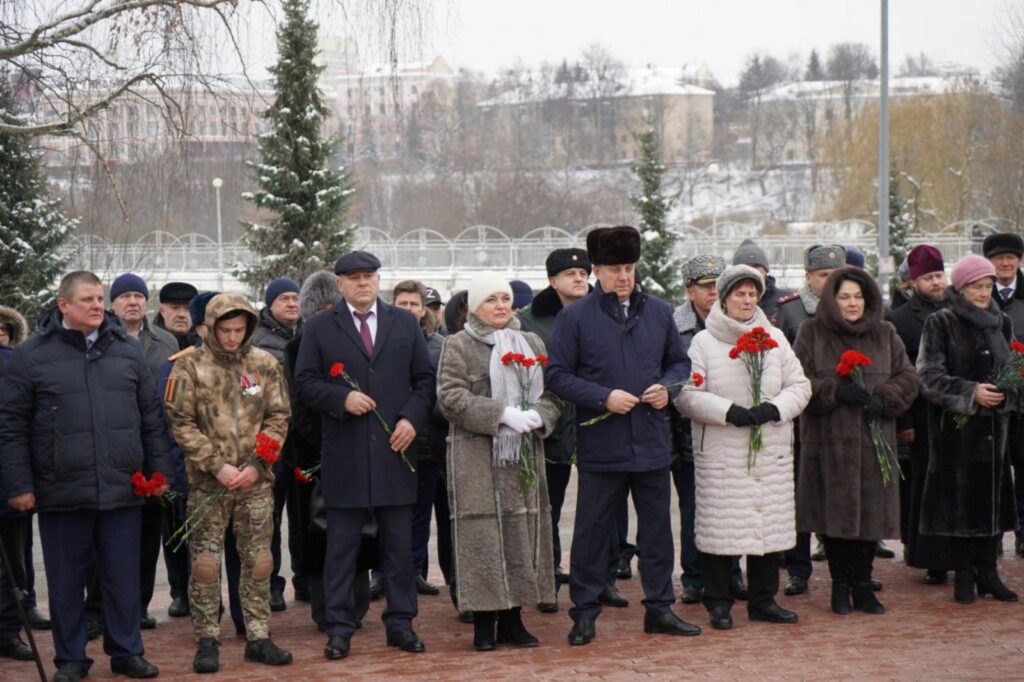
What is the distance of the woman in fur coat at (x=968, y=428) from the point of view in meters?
8.98

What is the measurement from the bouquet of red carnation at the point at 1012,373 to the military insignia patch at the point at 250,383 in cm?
427

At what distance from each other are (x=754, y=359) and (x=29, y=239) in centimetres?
1524

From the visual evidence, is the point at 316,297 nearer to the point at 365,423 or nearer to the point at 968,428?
the point at 365,423

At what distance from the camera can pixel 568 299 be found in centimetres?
918

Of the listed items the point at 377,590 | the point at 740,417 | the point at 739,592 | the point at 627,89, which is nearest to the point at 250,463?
the point at 377,590

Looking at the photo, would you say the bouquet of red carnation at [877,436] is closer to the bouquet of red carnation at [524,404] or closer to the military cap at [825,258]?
the military cap at [825,258]

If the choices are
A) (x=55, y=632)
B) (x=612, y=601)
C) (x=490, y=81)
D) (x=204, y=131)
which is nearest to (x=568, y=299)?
(x=612, y=601)

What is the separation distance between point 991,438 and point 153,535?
17.1 ft

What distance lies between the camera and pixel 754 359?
27.4ft

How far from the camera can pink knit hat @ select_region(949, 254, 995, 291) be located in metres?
8.96

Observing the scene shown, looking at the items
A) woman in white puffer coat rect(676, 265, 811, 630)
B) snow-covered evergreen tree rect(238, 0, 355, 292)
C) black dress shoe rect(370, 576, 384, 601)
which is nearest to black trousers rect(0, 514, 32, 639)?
A: black dress shoe rect(370, 576, 384, 601)

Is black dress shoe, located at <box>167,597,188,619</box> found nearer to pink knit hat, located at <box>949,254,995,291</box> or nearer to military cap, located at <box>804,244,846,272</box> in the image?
military cap, located at <box>804,244,846,272</box>

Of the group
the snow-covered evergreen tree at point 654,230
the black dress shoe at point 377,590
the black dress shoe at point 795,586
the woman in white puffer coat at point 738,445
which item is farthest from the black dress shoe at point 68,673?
the snow-covered evergreen tree at point 654,230

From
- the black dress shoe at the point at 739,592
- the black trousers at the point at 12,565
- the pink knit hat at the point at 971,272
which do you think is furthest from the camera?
the black dress shoe at the point at 739,592
